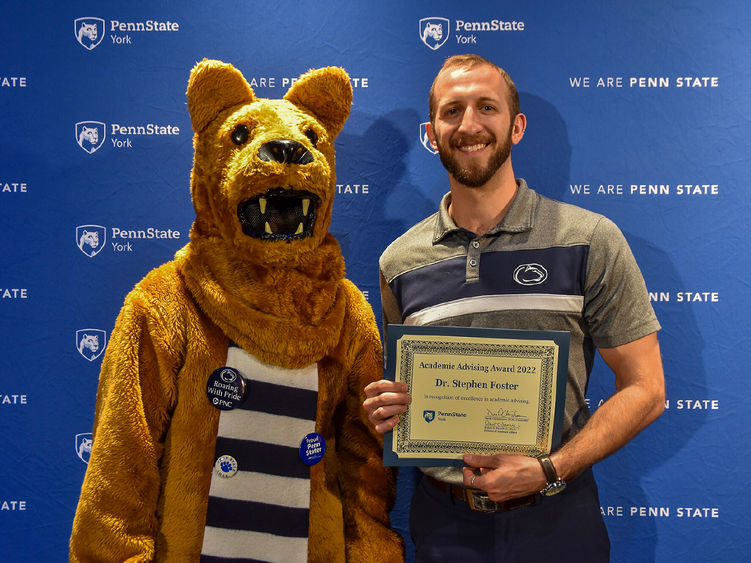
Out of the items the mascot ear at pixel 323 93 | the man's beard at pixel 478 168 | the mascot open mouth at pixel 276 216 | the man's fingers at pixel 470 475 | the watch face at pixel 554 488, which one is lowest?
the watch face at pixel 554 488

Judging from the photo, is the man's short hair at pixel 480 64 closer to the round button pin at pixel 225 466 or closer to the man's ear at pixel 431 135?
the man's ear at pixel 431 135

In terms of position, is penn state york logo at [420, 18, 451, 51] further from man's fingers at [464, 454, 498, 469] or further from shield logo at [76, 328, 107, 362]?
shield logo at [76, 328, 107, 362]

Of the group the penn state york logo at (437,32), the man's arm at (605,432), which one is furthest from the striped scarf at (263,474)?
the penn state york logo at (437,32)

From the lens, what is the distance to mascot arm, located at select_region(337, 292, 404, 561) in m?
1.52

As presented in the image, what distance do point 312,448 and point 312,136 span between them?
28.6 inches

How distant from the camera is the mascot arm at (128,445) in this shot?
1316mm

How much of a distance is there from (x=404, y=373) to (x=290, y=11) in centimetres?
115

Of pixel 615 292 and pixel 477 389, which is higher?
pixel 615 292

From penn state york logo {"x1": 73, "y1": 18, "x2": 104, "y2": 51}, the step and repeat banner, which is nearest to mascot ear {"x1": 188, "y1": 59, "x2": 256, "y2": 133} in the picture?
the step and repeat banner

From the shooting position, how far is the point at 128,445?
52.6 inches

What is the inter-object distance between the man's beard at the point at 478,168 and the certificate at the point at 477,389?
0.42m

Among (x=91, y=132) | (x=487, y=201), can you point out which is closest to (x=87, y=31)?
(x=91, y=132)

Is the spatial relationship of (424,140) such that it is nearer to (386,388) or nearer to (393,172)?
(393,172)

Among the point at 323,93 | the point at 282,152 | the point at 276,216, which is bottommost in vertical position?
the point at 276,216
